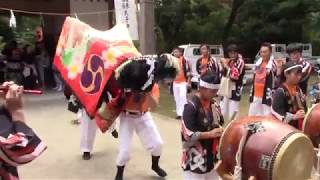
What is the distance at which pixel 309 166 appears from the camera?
11.7 ft

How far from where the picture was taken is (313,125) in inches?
184

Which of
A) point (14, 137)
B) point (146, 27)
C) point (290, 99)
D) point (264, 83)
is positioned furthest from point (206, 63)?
point (14, 137)

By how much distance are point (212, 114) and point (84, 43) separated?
8.11 ft

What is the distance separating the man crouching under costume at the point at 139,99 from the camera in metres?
5.45

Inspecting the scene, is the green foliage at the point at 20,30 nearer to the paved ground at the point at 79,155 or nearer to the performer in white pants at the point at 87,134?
the paved ground at the point at 79,155

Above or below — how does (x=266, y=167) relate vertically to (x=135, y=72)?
below

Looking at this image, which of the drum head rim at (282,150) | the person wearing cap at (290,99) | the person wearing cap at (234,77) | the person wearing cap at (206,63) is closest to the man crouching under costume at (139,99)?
the person wearing cap at (290,99)

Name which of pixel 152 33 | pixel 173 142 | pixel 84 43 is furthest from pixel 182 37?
pixel 84 43

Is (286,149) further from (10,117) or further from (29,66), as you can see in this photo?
(29,66)

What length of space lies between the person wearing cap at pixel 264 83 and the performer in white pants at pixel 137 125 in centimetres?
245

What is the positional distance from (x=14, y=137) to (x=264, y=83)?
577 centimetres

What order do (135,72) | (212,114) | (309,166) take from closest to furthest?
(309,166) < (212,114) < (135,72)

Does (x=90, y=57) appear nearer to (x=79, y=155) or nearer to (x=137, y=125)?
(x=137, y=125)

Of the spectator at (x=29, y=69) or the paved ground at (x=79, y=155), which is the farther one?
the spectator at (x=29, y=69)
